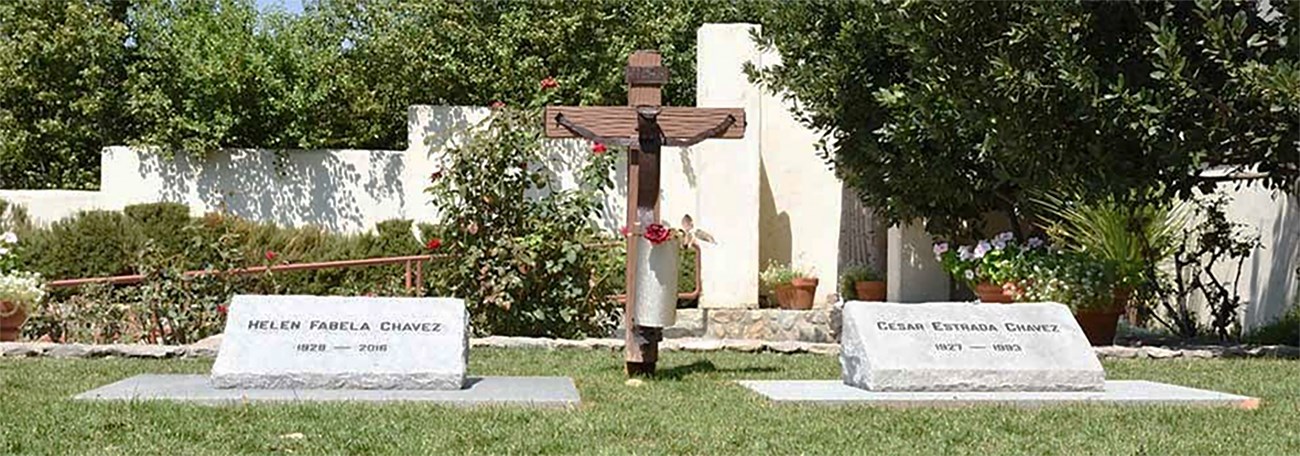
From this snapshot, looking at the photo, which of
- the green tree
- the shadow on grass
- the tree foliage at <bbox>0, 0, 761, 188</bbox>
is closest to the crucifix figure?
the shadow on grass

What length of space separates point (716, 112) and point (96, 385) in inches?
144

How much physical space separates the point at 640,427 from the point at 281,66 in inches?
625

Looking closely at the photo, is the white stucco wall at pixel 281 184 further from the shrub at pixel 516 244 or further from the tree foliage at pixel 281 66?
the shrub at pixel 516 244

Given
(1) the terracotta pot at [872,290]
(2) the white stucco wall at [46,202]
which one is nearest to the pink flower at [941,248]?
(1) the terracotta pot at [872,290]

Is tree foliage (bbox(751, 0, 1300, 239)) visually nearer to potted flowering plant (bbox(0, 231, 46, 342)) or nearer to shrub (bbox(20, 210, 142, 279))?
potted flowering plant (bbox(0, 231, 46, 342))

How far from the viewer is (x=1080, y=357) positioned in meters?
8.23

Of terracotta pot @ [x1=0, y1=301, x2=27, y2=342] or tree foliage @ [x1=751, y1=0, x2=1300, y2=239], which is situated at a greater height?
tree foliage @ [x1=751, y1=0, x2=1300, y2=239]

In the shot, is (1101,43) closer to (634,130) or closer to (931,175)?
(931,175)

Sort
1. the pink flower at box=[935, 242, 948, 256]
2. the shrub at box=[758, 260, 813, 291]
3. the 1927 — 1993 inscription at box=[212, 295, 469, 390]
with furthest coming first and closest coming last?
the shrub at box=[758, 260, 813, 291]
the pink flower at box=[935, 242, 948, 256]
the 1927 — 1993 inscription at box=[212, 295, 469, 390]

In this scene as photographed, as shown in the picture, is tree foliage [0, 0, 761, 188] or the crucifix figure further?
tree foliage [0, 0, 761, 188]

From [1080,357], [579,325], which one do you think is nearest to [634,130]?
[1080,357]

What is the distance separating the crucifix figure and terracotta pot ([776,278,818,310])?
8812 millimetres

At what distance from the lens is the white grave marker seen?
798 centimetres

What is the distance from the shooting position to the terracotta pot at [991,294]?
501 inches
